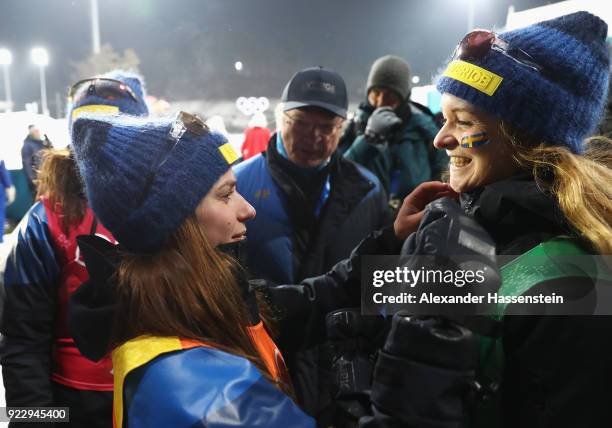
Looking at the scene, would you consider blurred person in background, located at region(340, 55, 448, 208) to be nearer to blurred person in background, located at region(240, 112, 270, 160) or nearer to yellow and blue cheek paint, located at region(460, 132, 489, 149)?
yellow and blue cheek paint, located at region(460, 132, 489, 149)

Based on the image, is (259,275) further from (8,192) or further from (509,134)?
(8,192)

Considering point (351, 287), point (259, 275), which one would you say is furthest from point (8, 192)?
point (351, 287)

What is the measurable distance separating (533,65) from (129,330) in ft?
3.92

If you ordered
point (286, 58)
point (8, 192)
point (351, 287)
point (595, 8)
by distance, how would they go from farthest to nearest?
point (286, 58) < point (8, 192) < point (595, 8) < point (351, 287)

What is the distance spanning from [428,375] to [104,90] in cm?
208

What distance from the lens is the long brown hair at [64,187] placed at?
77.0 inches

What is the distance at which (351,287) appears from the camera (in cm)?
182

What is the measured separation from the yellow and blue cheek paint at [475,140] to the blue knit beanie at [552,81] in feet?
0.20

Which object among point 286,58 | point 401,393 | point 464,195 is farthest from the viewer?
point 286,58

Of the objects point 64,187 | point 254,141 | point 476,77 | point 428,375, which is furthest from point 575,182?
point 254,141

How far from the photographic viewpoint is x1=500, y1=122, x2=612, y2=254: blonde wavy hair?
3.34ft

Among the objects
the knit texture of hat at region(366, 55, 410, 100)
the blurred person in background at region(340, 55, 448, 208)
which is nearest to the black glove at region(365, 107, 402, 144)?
the blurred person in background at region(340, 55, 448, 208)

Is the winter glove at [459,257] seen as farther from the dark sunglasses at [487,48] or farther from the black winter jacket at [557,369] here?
the dark sunglasses at [487,48]

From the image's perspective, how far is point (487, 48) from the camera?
1.27 meters
